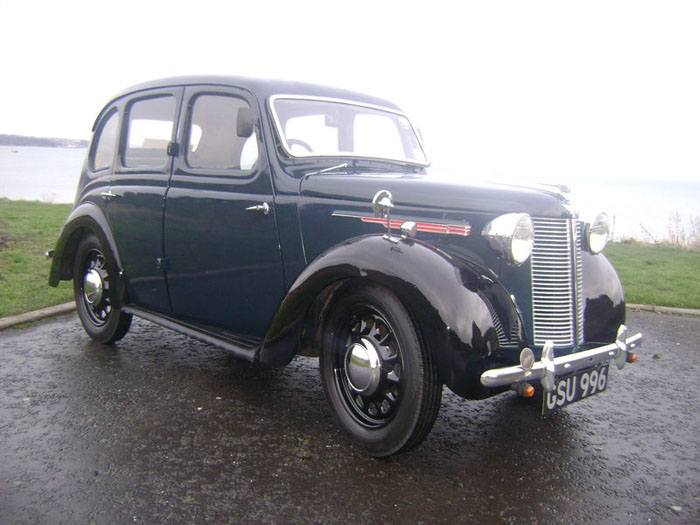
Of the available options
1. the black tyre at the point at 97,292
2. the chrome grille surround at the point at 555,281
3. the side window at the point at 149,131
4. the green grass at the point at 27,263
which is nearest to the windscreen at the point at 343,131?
the side window at the point at 149,131

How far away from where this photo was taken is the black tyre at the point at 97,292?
4.56 metres

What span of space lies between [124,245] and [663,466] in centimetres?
372

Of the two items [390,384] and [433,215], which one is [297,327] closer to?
[390,384]

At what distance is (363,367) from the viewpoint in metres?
2.94

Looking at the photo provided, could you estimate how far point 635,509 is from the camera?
2.54 meters

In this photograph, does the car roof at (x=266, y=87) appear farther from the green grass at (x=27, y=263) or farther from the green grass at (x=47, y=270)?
the green grass at (x=47, y=270)

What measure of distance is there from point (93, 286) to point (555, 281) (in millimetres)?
3548

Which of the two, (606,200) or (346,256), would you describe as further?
(606,200)

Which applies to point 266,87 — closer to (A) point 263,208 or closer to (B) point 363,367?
(A) point 263,208

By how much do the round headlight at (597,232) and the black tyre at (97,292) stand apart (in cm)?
335

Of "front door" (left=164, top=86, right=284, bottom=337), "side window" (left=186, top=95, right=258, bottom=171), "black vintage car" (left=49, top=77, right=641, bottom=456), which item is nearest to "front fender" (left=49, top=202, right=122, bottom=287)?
"black vintage car" (left=49, top=77, right=641, bottom=456)

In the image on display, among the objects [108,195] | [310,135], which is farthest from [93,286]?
[310,135]

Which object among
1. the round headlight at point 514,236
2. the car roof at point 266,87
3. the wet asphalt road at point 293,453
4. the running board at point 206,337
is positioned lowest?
the wet asphalt road at point 293,453

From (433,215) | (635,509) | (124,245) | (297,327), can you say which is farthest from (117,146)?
(635,509)
